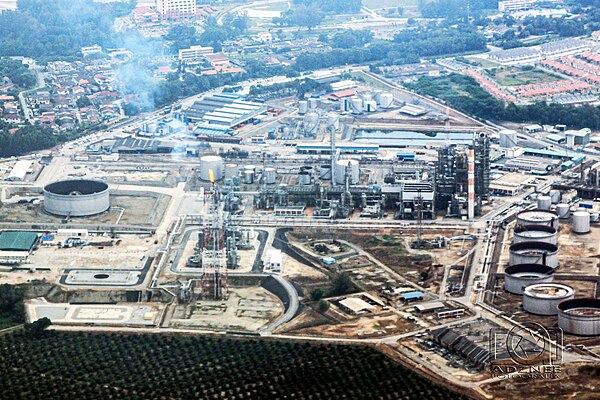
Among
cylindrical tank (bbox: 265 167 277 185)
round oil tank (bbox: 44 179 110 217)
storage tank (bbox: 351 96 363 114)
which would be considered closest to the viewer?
round oil tank (bbox: 44 179 110 217)

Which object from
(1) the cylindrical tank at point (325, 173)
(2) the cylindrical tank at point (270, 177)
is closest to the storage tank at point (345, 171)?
(1) the cylindrical tank at point (325, 173)

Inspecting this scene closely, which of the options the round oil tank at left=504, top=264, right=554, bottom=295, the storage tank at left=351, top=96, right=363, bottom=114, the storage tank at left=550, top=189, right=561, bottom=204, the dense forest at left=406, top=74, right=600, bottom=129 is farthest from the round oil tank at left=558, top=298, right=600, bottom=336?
the storage tank at left=351, top=96, right=363, bottom=114

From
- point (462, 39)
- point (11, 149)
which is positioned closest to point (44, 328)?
point (11, 149)

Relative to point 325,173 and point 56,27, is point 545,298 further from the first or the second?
point 56,27

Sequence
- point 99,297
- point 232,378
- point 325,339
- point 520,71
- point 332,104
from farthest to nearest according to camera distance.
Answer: point 520,71, point 332,104, point 99,297, point 325,339, point 232,378

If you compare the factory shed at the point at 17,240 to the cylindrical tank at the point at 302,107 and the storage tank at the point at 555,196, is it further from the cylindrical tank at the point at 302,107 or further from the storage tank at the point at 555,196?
the cylindrical tank at the point at 302,107

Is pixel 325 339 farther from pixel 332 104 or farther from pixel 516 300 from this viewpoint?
pixel 332 104

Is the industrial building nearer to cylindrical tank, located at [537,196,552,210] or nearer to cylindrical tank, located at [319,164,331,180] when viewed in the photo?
cylindrical tank, located at [319,164,331,180]
